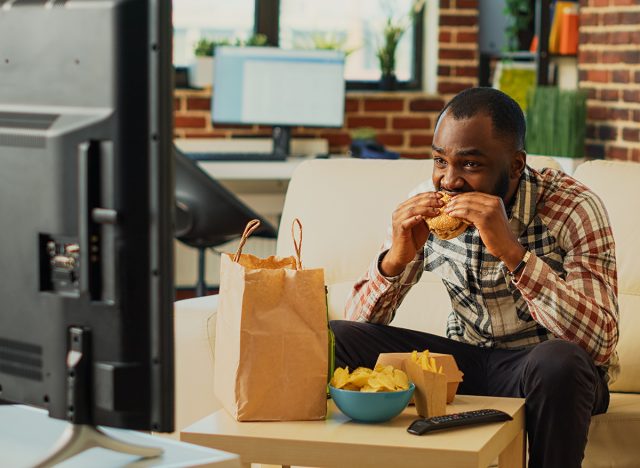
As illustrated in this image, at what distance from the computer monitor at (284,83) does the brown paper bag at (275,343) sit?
113 inches

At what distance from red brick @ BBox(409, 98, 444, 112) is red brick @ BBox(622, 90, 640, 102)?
136 cm

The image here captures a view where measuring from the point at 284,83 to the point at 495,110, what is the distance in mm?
2580

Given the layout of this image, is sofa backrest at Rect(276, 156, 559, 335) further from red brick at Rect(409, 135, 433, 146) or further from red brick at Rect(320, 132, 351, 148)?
red brick at Rect(409, 135, 433, 146)

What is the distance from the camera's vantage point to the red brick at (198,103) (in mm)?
4988

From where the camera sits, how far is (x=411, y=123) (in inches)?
206

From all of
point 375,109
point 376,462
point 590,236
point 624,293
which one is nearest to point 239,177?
point 375,109

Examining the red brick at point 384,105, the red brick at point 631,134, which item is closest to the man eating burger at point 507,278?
the red brick at point 631,134

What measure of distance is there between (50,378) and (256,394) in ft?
2.11

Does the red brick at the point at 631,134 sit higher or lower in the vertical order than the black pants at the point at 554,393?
higher

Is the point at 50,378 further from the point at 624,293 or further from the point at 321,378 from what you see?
the point at 624,293

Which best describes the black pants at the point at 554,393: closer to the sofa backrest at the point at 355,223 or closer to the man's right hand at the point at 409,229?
the man's right hand at the point at 409,229

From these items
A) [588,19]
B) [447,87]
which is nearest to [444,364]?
[588,19]

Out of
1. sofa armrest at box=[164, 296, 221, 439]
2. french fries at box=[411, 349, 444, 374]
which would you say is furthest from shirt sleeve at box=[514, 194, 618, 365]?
sofa armrest at box=[164, 296, 221, 439]

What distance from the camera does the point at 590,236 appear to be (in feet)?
7.12
